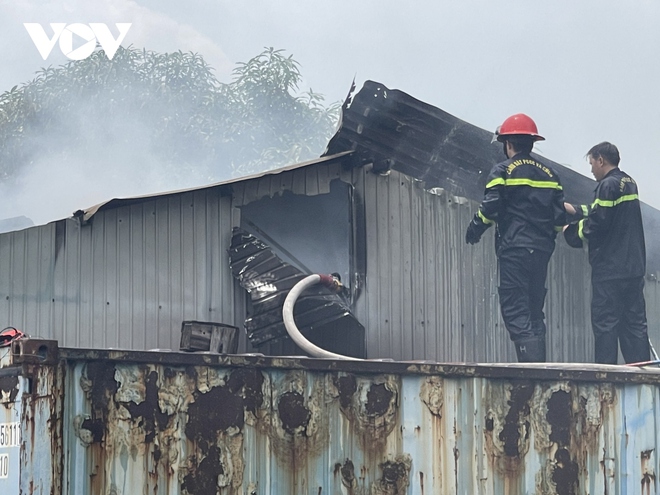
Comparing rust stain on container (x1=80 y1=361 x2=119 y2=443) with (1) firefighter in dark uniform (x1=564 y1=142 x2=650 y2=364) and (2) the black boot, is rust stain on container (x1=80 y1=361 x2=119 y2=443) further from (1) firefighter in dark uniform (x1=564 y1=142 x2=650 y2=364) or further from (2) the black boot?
(1) firefighter in dark uniform (x1=564 y1=142 x2=650 y2=364)

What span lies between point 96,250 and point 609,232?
375 centimetres

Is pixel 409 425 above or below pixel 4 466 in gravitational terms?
above

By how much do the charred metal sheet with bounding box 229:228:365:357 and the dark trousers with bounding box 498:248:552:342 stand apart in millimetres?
1210

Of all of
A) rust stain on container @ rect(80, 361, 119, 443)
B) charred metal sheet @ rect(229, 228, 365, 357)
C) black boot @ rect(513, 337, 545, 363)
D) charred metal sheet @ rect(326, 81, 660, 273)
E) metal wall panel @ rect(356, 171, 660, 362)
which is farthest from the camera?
metal wall panel @ rect(356, 171, 660, 362)

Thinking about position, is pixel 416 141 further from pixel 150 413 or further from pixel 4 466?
pixel 4 466

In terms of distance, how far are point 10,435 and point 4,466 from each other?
0.13 metres

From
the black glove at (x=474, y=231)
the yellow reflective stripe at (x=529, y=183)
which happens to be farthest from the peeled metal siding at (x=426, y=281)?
the yellow reflective stripe at (x=529, y=183)

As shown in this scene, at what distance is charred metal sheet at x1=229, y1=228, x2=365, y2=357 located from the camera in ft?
21.1

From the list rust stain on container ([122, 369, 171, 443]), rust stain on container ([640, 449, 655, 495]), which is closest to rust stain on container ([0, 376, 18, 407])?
rust stain on container ([122, 369, 171, 443])

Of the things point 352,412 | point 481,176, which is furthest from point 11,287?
point 481,176

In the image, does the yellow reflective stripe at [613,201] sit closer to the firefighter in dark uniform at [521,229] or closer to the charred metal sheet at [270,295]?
the firefighter in dark uniform at [521,229]

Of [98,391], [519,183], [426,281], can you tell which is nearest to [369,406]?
[98,391]

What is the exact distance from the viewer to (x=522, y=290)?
250 inches

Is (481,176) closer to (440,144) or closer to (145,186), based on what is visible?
(440,144)
